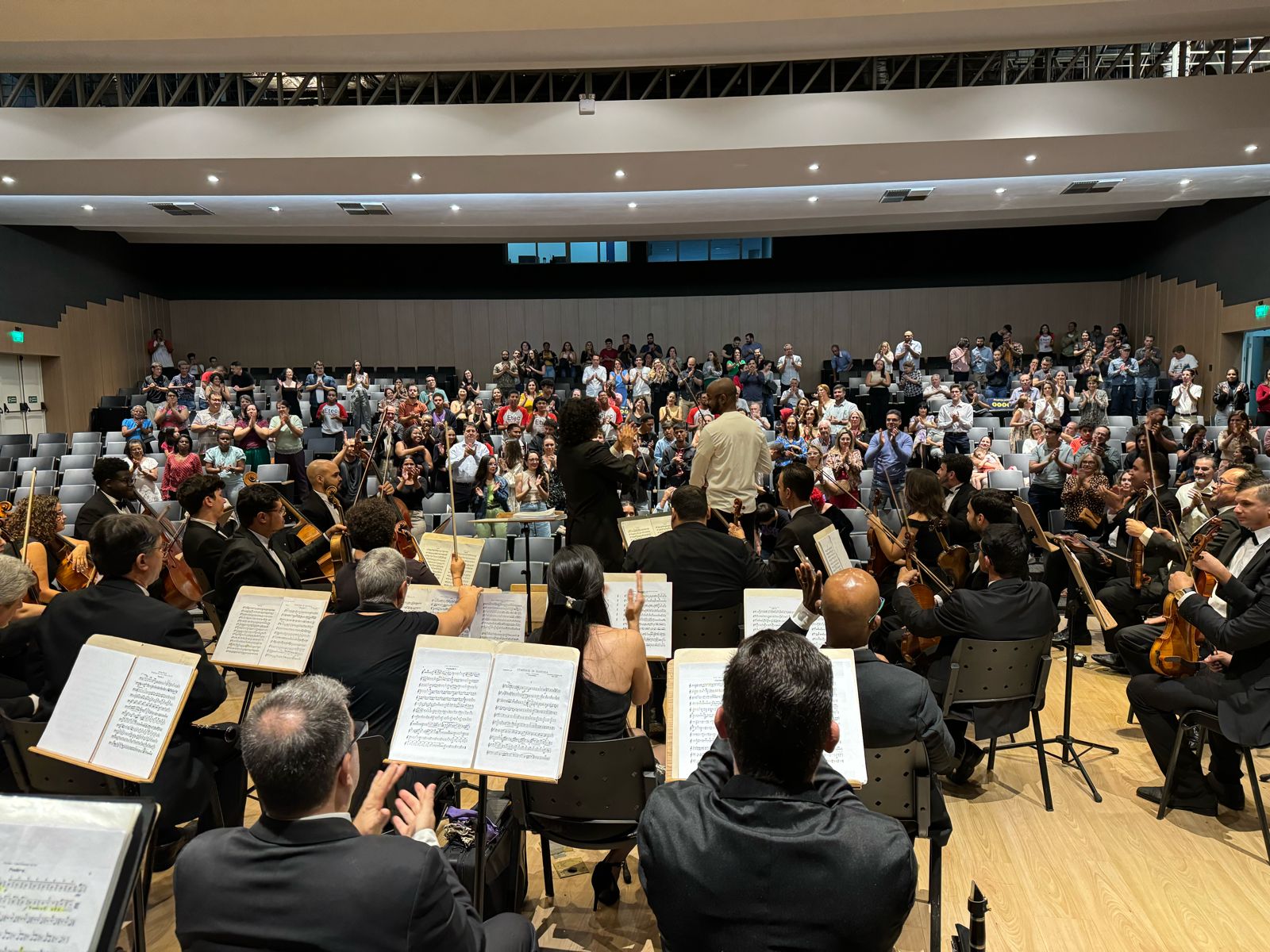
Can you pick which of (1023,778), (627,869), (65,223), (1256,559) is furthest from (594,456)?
(65,223)

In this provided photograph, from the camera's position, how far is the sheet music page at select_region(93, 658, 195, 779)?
2.45 meters

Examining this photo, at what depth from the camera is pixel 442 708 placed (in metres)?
2.34

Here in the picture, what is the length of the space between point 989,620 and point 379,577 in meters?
2.47

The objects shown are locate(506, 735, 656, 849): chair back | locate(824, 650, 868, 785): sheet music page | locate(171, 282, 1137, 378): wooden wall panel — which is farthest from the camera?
locate(171, 282, 1137, 378): wooden wall panel

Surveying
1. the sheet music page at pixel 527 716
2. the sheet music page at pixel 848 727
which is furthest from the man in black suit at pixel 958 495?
the sheet music page at pixel 527 716

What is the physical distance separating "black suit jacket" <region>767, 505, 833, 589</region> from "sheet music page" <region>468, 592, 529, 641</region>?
1.55m

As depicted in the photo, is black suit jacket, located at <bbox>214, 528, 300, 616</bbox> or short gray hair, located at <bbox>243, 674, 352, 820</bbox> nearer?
short gray hair, located at <bbox>243, 674, 352, 820</bbox>

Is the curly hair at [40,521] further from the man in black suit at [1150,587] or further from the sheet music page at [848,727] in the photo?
the man in black suit at [1150,587]

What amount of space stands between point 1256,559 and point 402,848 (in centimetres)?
336

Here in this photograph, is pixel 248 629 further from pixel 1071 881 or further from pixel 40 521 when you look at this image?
pixel 1071 881

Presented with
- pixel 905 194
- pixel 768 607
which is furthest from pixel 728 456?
pixel 905 194

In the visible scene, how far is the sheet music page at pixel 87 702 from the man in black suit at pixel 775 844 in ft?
6.07

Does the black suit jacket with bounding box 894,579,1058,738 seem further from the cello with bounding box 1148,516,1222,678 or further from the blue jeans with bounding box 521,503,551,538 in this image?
the blue jeans with bounding box 521,503,551,538

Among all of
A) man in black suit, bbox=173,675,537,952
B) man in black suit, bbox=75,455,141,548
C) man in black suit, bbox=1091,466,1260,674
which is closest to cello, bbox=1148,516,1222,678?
man in black suit, bbox=1091,466,1260,674
